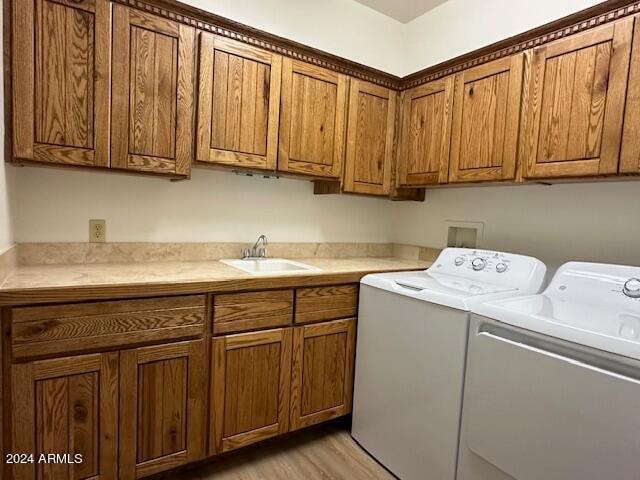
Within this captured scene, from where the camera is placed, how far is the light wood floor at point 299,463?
5.28 feet

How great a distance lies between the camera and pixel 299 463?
170 centimetres

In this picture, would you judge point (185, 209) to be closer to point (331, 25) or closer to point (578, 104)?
point (331, 25)

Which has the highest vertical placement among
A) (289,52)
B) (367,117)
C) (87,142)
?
(289,52)

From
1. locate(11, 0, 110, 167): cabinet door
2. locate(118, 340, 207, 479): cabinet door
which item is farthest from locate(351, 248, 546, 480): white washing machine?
locate(11, 0, 110, 167): cabinet door

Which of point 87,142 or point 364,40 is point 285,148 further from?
point 364,40

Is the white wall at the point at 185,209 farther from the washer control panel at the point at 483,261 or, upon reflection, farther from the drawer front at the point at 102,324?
the washer control panel at the point at 483,261

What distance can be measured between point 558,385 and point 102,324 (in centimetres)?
150

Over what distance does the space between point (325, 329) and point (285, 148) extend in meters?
0.97

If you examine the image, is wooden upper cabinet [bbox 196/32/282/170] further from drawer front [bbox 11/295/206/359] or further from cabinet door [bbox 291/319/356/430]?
cabinet door [bbox 291/319/356/430]

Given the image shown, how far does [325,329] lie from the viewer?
1.81 meters

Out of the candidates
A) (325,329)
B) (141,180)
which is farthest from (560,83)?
(141,180)

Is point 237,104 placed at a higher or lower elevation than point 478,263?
higher

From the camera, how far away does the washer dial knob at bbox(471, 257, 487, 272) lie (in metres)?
A: 1.84

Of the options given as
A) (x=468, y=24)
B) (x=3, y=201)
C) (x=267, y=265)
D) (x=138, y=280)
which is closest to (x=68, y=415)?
(x=138, y=280)
